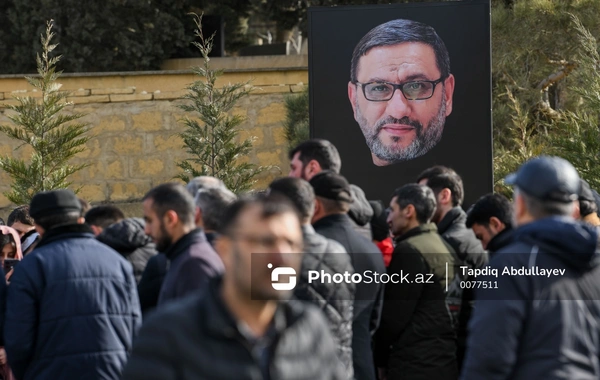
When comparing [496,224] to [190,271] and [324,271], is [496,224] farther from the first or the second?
[190,271]

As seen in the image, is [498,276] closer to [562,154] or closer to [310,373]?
[310,373]

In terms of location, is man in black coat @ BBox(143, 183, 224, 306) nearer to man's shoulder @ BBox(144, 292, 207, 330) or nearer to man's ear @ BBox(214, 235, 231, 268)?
man's ear @ BBox(214, 235, 231, 268)

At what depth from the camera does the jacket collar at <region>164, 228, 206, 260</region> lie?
196 inches

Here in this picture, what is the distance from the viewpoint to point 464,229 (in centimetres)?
639

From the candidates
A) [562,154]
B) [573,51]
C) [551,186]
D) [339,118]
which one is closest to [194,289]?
[551,186]

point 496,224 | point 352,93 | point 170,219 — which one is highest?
point 352,93

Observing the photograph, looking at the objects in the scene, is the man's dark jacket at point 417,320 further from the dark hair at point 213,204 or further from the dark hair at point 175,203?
the dark hair at point 175,203

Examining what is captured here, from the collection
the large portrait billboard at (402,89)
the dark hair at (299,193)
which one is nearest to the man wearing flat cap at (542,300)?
the dark hair at (299,193)

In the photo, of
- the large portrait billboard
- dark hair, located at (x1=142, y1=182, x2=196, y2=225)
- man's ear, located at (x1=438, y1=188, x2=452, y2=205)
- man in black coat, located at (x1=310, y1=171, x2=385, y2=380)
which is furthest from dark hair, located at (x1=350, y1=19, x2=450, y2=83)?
dark hair, located at (x1=142, y1=182, x2=196, y2=225)

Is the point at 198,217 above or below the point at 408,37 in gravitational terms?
below

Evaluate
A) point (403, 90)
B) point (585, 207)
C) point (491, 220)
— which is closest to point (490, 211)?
point (491, 220)

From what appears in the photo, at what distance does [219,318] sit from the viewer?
289 cm

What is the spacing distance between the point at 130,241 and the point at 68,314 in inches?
41.8

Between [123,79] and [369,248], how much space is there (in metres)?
10.9
